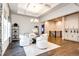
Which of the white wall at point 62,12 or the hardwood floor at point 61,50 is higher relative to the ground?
the white wall at point 62,12

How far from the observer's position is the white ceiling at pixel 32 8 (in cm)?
254

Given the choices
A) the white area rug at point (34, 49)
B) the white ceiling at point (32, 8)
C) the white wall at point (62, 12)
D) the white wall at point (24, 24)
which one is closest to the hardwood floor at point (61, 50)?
the white area rug at point (34, 49)

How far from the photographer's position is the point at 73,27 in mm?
2758

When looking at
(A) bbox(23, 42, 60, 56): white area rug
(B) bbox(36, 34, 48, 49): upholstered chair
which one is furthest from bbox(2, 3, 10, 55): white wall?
(B) bbox(36, 34, 48, 49): upholstered chair

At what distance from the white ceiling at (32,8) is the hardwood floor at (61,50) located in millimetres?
934

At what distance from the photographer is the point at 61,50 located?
8.55 feet

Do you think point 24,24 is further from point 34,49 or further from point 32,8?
point 34,49

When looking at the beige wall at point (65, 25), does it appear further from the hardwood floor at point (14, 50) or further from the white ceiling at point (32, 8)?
the hardwood floor at point (14, 50)

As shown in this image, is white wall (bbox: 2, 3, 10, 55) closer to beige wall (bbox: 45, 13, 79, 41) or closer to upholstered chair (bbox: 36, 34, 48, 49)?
upholstered chair (bbox: 36, 34, 48, 49)

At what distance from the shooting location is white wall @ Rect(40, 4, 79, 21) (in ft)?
8.45

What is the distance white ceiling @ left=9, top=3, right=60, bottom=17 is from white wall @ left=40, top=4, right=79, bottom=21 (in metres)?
0.16

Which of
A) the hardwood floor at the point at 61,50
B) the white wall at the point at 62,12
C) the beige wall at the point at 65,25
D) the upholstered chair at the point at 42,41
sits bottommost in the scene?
the hardwood floor at the point at 61,50

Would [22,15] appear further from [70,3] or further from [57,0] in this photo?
[70,3]

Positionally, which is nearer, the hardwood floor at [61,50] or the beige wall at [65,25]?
the hardwood floor at [61,50]
